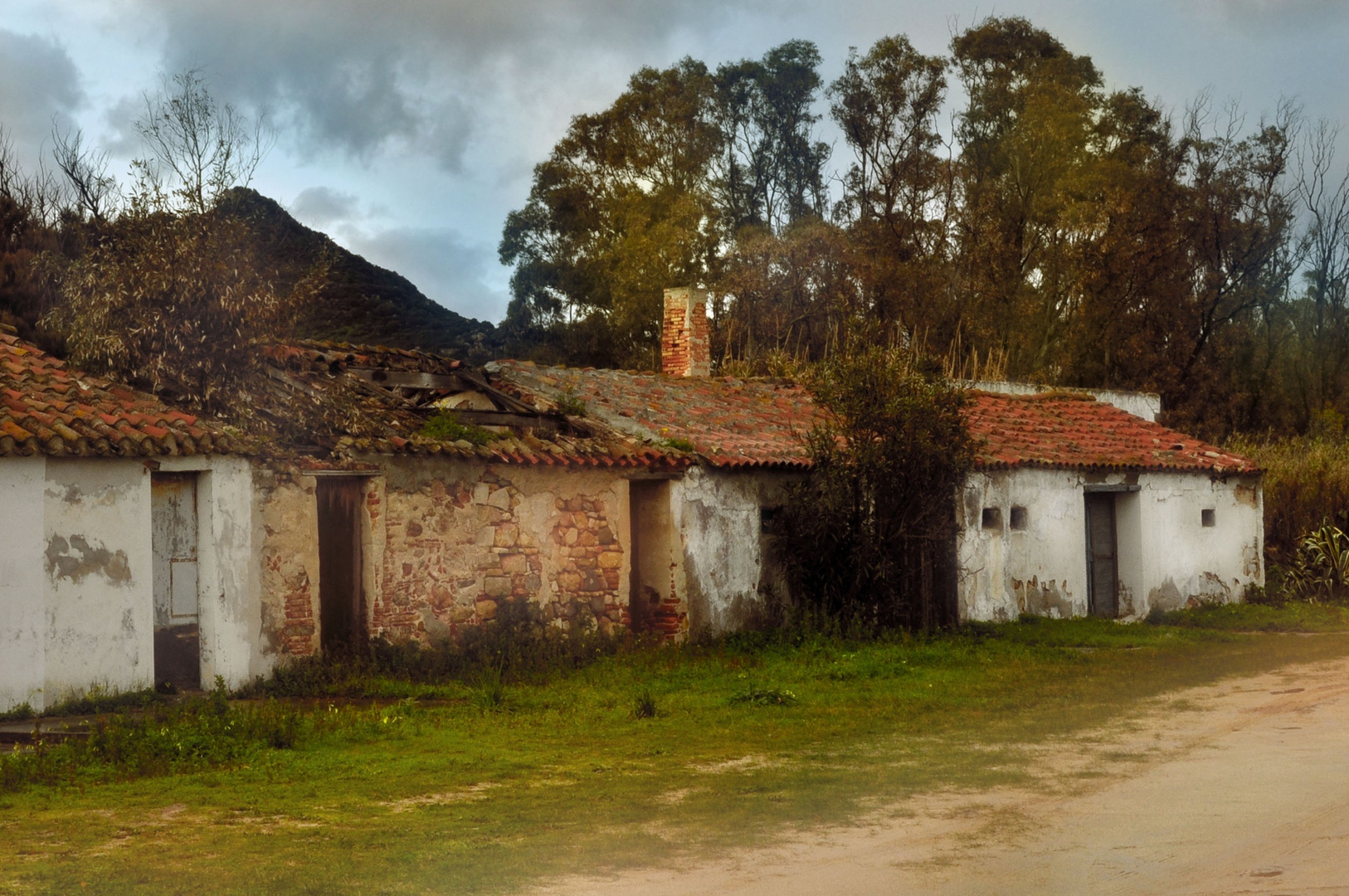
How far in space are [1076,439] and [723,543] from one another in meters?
8.01

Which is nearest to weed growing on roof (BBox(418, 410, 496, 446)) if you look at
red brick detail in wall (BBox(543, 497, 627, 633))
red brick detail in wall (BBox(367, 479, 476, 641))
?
red brick detail in wall (BBox(367, 479, 476, 641))

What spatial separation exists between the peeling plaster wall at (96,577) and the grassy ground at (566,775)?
1960mm

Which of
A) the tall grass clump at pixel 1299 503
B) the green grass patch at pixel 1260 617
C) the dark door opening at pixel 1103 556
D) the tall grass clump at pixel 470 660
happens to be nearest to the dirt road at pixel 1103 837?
the tall grass clump at pixel 470 660

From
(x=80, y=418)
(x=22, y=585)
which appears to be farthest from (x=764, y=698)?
(x=80, y=418)

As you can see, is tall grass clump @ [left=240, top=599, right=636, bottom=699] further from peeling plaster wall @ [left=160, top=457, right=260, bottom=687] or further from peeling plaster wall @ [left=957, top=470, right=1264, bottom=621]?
peeling plaster wall @ [left=957, top=470, right=1264, bottom=621]

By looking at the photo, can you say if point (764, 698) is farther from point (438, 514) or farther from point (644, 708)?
point (438, 514)

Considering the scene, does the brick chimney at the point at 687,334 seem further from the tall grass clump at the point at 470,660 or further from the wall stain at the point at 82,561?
the wall stain at the point at 82,561

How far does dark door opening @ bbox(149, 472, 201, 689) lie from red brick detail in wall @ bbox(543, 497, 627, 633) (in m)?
3.93

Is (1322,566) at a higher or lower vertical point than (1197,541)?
lower

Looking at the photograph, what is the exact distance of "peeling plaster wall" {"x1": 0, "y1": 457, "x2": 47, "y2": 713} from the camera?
10.5 m

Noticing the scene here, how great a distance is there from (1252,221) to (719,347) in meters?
15.5

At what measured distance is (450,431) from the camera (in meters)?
14.0

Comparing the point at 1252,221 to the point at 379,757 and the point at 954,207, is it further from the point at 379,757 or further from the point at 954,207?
the point at 379,757

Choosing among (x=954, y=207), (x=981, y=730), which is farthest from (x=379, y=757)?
(x=954, y=207)
